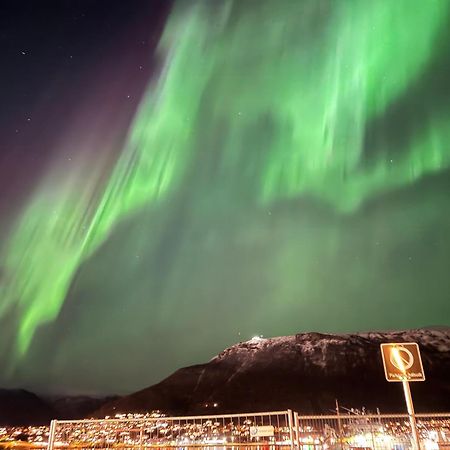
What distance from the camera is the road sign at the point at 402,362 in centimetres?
1166

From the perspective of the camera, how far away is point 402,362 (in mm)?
11805

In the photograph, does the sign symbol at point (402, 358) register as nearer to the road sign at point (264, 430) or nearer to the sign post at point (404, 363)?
the sign post at point (404, 363)

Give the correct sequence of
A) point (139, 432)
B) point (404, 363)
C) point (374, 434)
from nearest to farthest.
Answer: point (404, 363), point (374, 434), point (139, 432)

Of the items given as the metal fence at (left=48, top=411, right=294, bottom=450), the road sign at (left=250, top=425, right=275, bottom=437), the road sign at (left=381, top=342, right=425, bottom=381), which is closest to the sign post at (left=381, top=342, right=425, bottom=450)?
the road sign at (left=381, top=342, right=425, bottom=381)

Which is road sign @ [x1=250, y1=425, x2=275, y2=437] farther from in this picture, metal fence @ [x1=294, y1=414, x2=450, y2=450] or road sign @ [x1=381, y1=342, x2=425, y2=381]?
road sign @ [x1=381, y1=342, x2=425, y2=381]

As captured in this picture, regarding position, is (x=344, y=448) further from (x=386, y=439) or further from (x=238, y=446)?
(x=238, y=446)

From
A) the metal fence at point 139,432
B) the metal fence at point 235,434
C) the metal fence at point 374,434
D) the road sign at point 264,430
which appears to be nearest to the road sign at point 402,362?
the metal fence at point 374,434

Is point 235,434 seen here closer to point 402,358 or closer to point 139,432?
point 139,432

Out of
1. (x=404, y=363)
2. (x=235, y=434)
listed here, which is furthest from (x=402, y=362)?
(x=235, y=434)

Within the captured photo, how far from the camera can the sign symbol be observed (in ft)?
38.5

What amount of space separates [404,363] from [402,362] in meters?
0.05

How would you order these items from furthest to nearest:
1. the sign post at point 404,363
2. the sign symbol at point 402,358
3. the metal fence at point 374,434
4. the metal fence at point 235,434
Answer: the metal fence at point 235,434 → the metal fence at point 374,434 → the sign symbol at point 402,358 → the sign post at point 404,363

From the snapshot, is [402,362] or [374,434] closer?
[402,362]

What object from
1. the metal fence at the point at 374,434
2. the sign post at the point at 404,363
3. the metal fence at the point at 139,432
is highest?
the sign post at the point at 404,363
